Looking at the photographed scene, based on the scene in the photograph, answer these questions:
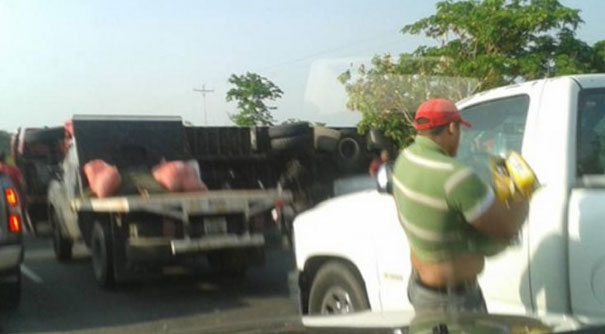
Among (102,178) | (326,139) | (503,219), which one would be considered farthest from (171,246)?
(503,219)

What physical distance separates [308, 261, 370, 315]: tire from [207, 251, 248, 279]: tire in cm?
393

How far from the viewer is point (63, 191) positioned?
11.6 m

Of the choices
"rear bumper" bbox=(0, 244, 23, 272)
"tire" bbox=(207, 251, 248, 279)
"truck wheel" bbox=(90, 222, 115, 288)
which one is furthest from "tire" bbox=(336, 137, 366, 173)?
"rear bumper" bbox=(0, 244, 23, 272)

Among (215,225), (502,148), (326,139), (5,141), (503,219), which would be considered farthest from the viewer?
(326,139)

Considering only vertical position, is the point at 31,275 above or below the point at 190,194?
below

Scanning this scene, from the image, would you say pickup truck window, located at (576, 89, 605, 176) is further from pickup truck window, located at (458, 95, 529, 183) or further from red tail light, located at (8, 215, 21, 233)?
red tail light, located at (8, 215, 21, 233)

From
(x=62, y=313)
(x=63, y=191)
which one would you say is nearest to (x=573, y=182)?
(x=62, y=313)

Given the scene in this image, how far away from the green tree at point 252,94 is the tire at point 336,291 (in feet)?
14.3

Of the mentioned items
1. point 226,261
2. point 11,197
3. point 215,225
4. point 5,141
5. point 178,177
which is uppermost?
point 5,141

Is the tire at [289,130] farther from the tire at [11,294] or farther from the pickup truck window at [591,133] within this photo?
the pickup truck window at [591,133]

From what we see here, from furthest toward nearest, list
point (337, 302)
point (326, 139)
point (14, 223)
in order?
point (326, 139) < point (14, 223) < point (337, 302)

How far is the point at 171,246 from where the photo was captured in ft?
31.6

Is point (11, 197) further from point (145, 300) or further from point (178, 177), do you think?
point (178, 177)

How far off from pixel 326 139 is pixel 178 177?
2.17m
